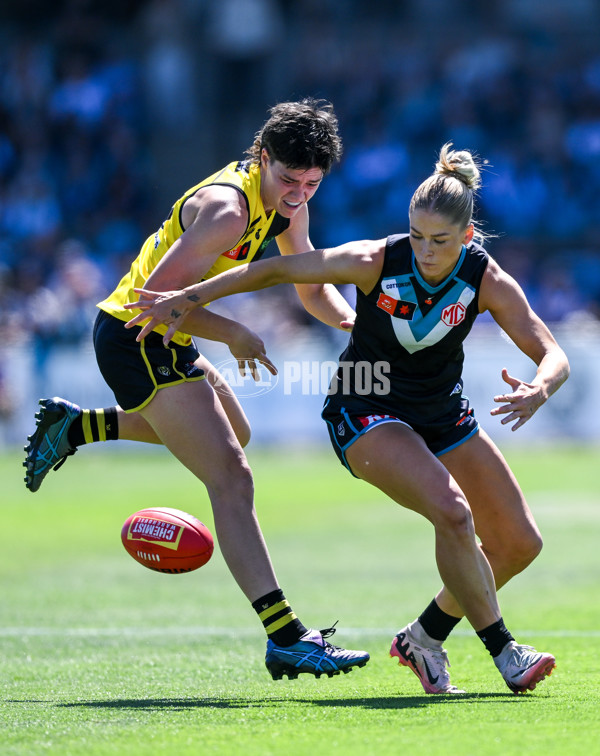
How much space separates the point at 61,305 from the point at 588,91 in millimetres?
10569

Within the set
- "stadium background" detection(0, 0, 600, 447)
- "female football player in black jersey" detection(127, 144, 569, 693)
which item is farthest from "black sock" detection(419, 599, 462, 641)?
"stadium background" detection(0, 0, 600, 447)

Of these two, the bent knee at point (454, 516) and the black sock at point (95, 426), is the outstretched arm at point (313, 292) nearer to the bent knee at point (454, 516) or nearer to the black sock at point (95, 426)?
the black sock at point (95, 426)

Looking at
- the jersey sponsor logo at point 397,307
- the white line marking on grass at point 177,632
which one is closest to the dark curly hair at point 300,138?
the jersey sponsor logo at point 397,307

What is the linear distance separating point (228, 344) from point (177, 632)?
2441 millimetres

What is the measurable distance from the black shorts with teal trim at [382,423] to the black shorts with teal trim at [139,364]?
725 millimetres

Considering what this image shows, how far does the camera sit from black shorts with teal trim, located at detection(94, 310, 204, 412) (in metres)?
5.63

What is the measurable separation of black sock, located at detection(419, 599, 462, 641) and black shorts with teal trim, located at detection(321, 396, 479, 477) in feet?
2.49

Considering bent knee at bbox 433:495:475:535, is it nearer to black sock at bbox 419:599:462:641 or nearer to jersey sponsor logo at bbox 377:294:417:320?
black sock at bbox 419:599:462:641

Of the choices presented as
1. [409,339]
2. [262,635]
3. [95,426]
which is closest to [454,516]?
[409,339]

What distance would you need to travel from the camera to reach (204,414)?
5516mm

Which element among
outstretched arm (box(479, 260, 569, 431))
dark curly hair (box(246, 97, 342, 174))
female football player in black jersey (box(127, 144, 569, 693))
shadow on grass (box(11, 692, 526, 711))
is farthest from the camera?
dark curly hair (box(246, 97, 342, 174))

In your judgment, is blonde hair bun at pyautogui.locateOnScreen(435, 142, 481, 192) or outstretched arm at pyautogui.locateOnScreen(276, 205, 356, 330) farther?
outstretched arm at pyautogui.locateOnScreen(276, 205, 356, 330)

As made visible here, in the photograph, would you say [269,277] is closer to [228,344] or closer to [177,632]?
[228,344]

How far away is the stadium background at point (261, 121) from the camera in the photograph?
19562mm
